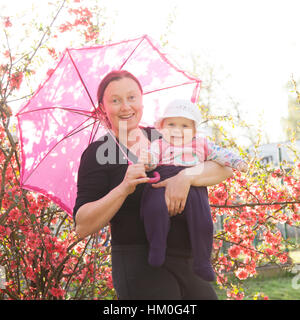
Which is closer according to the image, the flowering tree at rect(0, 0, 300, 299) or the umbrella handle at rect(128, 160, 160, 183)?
the umbrella handle at rect(128, 160, 160, 183)

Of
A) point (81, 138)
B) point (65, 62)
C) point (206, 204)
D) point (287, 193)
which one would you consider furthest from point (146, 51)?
point (287, 193)

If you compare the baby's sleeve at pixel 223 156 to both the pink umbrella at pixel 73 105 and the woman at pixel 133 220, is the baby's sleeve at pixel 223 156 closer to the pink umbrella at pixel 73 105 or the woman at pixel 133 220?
the woman at pixel 133 220

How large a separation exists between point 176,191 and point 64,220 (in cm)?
210

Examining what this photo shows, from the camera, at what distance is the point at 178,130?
5.79ft

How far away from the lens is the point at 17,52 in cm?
349

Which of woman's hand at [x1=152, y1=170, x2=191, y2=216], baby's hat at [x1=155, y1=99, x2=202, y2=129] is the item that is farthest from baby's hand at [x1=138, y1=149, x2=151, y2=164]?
baby's hat at [x1=155, y1=99, x2=202, y2=129]

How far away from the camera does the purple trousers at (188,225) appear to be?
150 centimetres

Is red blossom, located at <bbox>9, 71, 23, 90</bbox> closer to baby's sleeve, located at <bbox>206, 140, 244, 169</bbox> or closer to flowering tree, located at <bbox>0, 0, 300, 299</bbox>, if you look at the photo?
flowering tree, located at <bbox>0, 0, 300, 299</bbox>

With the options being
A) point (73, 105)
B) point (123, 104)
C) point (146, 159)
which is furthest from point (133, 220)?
point (73, 105)

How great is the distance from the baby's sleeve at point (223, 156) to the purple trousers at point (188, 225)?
21 centimetres

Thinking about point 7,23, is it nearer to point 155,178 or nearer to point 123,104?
point 123,104

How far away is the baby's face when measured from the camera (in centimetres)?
176

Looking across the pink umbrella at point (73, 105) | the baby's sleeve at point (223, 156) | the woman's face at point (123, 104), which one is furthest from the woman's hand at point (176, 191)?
the pink umbrella at point (73, 105)
